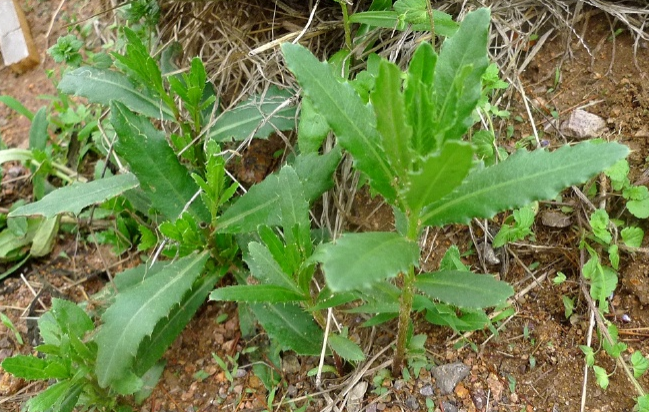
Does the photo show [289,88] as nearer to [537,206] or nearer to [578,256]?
[537,206]

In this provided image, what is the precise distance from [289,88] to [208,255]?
2.11 feet

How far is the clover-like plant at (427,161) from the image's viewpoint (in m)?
1.01

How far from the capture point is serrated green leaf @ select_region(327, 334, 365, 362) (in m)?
1.44

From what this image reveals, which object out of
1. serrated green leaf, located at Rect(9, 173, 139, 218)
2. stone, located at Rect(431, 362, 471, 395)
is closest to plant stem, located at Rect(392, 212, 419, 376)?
stone, located at Rect(431, 362, 471, 395)

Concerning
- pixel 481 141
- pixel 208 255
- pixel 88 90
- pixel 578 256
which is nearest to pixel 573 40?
pixel 481 141

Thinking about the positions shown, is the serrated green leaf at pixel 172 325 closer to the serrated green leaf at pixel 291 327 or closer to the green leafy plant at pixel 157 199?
the green leafy plant at pixel 157 199

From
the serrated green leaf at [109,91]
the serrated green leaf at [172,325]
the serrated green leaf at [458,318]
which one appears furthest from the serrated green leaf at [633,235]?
the serrated green leaf at [109,91]

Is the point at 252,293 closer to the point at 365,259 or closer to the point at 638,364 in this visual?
the point at 365,259

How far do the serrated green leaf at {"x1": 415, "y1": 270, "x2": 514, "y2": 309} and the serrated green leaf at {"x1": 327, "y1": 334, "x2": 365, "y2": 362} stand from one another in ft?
0.88

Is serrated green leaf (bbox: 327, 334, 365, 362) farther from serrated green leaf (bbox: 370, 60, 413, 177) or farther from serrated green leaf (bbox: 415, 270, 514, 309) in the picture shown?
serrated green leaf (bbox: 370, 60, 413, 177)

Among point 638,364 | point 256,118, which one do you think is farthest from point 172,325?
point 638,364

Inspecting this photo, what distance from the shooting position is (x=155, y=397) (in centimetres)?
176

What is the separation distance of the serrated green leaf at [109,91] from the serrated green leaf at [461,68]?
3.48ft

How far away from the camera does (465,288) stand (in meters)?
1.27
